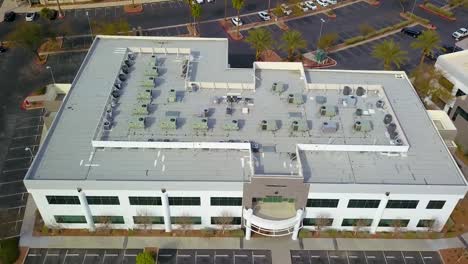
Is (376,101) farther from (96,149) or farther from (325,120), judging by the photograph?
(96,149)

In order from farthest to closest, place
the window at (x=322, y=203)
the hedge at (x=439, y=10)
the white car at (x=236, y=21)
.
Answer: the hedge at (x=439, y=10)
the white car at (x=236, y=21)
the window at (x=322, y=203)

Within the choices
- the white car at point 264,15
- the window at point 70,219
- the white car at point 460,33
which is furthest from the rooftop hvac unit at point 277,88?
the white car at point 460,33

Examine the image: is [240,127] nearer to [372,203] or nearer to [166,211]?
[166,211]

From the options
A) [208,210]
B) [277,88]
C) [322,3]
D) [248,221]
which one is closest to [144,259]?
[208,210]

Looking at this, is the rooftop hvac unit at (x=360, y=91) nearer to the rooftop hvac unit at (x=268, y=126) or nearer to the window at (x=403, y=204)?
the rooftop hvac unit at (x=268, y=126)

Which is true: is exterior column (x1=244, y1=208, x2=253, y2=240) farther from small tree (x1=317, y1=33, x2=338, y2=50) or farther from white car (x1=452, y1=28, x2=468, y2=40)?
white car (x1=452, y1=28, x2=468, y2=40)

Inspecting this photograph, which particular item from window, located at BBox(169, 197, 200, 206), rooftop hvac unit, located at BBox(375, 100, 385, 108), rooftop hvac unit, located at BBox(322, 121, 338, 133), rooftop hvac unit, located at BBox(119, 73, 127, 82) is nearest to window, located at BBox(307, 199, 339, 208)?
rooftop hvac unit, located at BBox(322, 121, 338, 133)

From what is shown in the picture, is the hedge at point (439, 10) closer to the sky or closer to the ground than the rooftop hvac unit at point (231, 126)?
closer to the ground
